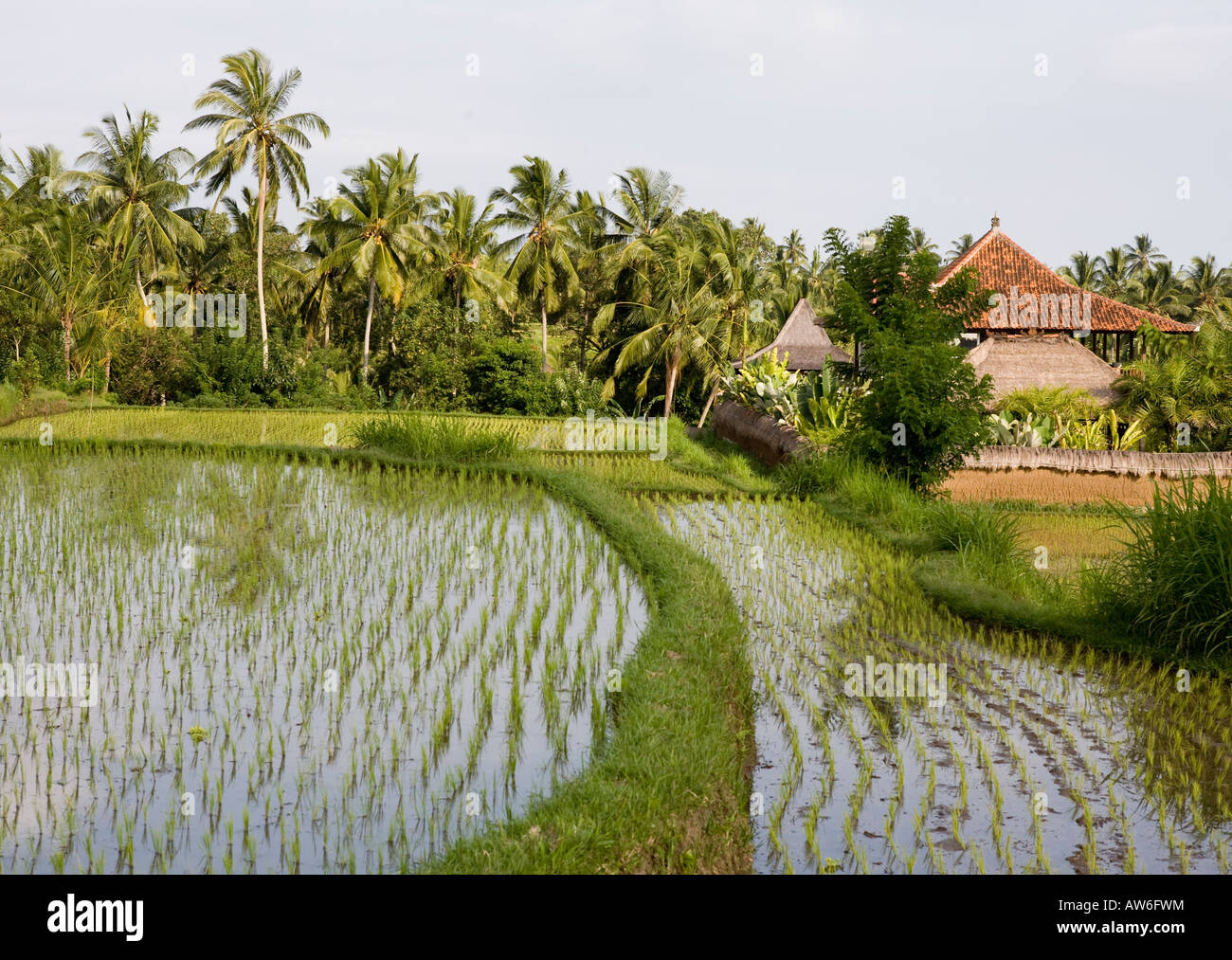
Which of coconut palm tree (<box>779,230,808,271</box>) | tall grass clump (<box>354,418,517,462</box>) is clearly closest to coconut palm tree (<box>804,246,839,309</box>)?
coconut palm tree (<box>779,230,808,271</box>)

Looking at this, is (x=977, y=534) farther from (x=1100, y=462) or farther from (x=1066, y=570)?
(x=1100, y=462)

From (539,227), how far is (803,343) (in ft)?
22.3

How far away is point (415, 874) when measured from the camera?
299cm

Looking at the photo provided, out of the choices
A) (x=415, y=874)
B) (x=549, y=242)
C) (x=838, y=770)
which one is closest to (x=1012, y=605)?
(x=838, y=770)

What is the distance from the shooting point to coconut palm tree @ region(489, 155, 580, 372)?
85.4 ft

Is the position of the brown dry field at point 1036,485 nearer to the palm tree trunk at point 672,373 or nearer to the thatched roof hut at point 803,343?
the thatched roof hut at point 803,343

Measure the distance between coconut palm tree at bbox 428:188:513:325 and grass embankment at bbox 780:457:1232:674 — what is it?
17716mm

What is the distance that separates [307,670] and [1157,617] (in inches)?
165

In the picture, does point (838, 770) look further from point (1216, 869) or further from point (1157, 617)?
point (1157, 617)

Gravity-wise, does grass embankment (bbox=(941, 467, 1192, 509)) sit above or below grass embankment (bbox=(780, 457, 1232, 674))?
above

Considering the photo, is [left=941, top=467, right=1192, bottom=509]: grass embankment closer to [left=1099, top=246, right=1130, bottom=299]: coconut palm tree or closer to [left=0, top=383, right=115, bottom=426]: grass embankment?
[left=0, top=383, right=115, bottom=426]: grass embankment

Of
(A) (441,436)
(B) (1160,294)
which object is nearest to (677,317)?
(A) (441,436)

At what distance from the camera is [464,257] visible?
2819 centimetres

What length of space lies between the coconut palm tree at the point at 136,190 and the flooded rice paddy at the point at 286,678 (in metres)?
17.4
